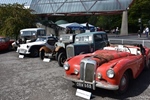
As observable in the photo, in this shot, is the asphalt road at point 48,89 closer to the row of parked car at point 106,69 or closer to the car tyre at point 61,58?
the row of parked car at point 106,69

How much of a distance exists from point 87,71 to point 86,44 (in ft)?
13.3

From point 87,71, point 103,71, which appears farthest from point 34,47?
point 103,71

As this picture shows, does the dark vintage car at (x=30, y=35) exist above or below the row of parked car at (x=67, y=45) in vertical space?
above

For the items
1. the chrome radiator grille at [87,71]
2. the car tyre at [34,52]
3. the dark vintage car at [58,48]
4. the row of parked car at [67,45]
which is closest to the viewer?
the chrome radiator grille at [87,71]

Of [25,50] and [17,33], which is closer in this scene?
[25,50]

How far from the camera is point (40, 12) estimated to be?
120 feet

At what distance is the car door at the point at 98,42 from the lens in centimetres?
985

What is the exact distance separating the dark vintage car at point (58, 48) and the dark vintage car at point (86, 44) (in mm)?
485

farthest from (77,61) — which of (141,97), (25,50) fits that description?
(25,50)

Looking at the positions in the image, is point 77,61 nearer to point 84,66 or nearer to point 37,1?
point 84,66

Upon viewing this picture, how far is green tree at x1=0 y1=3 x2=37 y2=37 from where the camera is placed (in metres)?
20.5

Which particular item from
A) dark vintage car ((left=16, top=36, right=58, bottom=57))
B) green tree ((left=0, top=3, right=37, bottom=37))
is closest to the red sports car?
dark vintage car ((left=16, top=36, right=58, bottom=57))

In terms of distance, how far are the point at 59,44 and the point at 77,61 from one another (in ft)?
16.7

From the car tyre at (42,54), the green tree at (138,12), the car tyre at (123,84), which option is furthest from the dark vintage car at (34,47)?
the green tree at (138,12)
